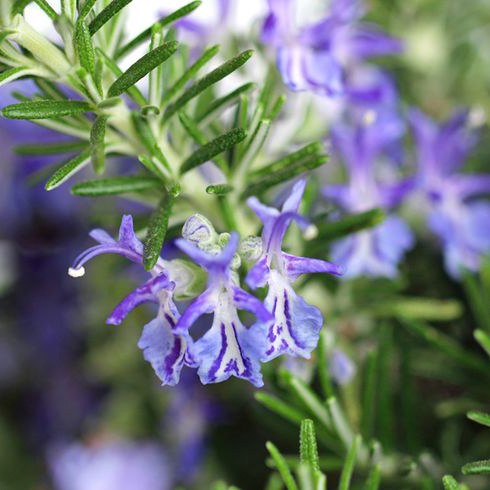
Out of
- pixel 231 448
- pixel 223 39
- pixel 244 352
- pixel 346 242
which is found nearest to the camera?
pixel 244 352

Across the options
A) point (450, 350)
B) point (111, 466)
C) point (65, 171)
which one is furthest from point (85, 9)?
point (111, 466)

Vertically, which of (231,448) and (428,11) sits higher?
(428,11)

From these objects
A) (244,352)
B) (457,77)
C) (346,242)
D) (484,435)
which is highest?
(244,352)

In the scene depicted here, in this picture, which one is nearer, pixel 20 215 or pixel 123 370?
pixel 123 370

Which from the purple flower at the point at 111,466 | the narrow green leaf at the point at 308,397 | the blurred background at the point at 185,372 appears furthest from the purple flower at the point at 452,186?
the purple flower at the point at 111,466

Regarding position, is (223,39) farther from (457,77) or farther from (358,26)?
(457,77)

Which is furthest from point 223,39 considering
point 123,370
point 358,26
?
point 123,370

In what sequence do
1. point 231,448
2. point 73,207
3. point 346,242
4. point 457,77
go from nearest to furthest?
point 346,242, point 231,448, point 457,77, point 73,207
